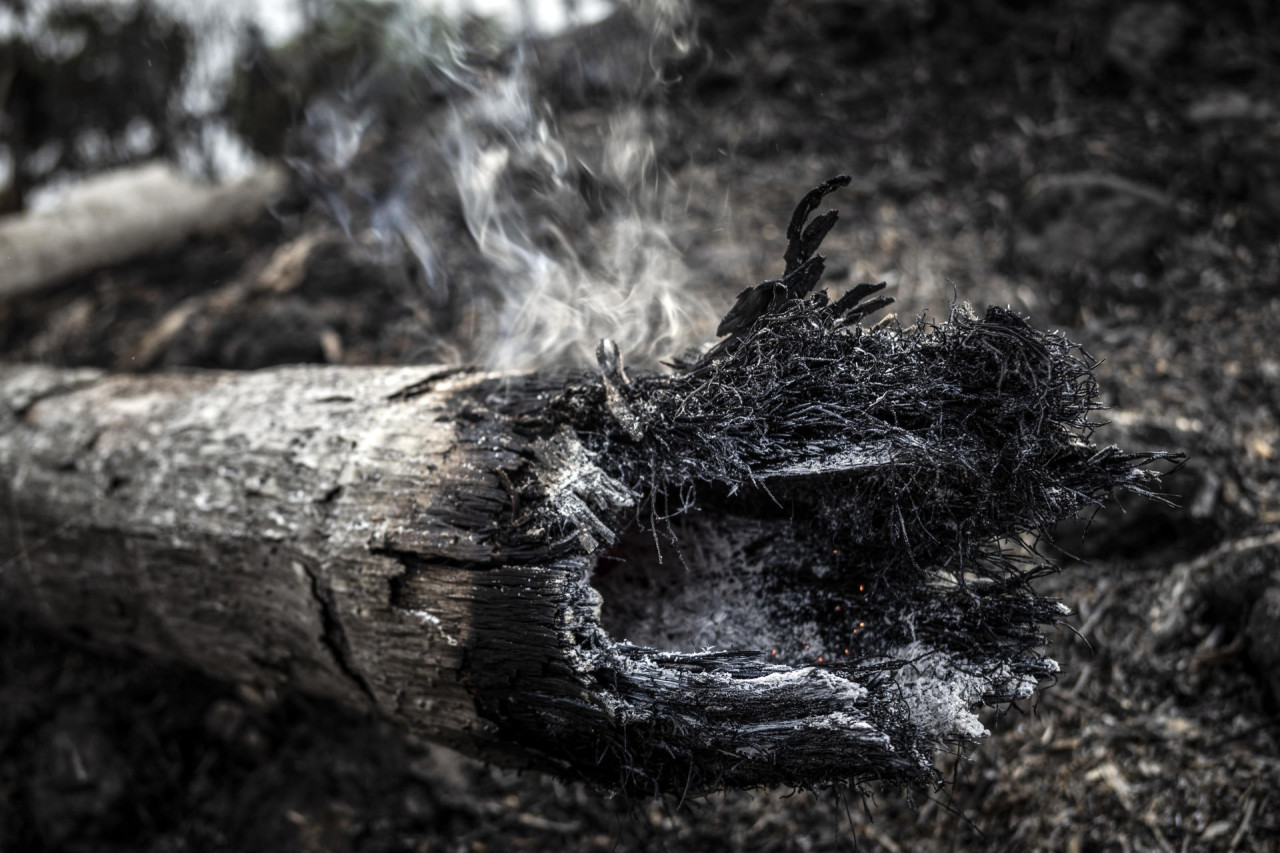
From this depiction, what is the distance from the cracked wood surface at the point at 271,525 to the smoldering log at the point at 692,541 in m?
0.01

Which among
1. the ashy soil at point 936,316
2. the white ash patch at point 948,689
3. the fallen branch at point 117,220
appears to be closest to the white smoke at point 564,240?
the ashy soil at point 936,316

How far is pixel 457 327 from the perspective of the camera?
164 inches

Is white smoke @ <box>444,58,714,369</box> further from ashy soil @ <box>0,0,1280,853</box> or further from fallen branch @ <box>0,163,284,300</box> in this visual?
fallen branch @ <box>0,163,284,300</box>

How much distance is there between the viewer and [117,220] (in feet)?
18.5

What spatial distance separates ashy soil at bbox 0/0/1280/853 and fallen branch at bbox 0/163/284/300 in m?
0.18

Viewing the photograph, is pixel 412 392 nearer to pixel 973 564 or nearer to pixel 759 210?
pixel 973 564

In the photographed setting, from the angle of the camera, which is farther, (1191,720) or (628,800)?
(1191,720)

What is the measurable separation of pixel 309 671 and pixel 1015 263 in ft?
12.4

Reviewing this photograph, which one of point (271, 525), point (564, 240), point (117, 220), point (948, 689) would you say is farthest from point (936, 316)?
point (117, 220)

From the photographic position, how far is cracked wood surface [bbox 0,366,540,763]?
1.77m

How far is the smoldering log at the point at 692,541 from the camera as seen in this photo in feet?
4.85

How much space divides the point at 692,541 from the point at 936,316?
8.33ft

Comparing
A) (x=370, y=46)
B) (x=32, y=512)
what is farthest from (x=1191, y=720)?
(x=370, y=46)

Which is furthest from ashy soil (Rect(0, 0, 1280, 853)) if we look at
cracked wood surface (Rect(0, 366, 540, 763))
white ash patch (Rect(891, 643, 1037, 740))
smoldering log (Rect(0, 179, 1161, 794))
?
cracked wood surface (Rect(0, 366, 540, 763))
